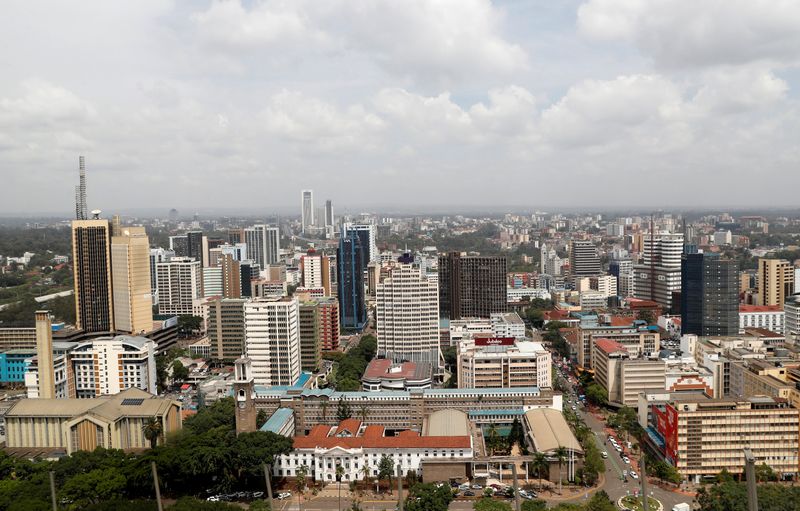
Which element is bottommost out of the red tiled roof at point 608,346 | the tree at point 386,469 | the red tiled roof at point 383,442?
the tree at point 386,469

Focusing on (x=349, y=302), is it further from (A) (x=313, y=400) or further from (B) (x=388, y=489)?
(B) (x=388, y=489)

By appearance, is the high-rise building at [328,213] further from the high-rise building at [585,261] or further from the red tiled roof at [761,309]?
the red tiled roof at [761,309]

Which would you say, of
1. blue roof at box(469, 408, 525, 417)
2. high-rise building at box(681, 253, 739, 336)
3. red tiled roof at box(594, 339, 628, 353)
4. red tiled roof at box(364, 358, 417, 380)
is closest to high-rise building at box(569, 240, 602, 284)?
high-rise building at box(681, 253, 739, 336)

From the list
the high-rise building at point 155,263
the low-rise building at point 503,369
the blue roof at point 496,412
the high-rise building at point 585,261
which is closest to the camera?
the blue roof at point 496,412

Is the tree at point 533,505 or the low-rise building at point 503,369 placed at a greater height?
the low-rise building at point 503,369

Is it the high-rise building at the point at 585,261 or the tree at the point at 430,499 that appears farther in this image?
the high-rise building at the point at 585,261

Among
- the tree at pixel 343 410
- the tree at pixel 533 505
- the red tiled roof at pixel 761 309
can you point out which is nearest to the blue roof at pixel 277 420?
the tree at pixel 343 410
